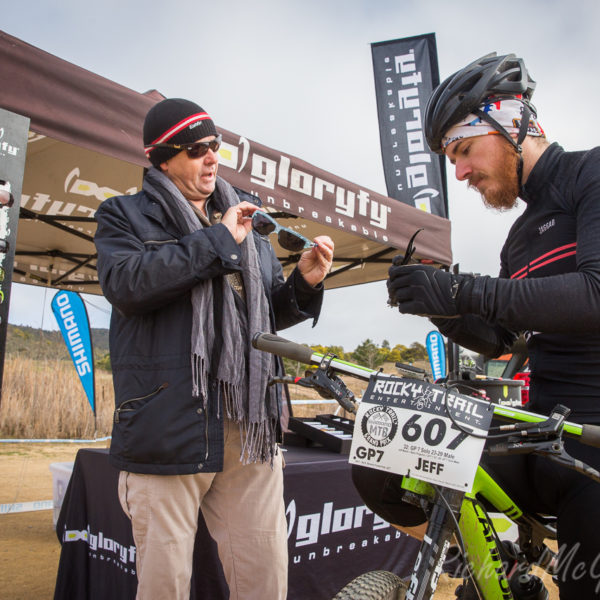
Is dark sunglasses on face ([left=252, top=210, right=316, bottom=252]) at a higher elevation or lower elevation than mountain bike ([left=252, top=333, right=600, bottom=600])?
higher

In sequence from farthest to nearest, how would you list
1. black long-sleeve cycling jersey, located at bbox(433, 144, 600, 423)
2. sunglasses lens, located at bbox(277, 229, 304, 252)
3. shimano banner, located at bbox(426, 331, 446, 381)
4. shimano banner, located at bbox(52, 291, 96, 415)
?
shimano banner, located at bbox(426, 331, 446, 381)
shimano banner, located at bbox(52, 291, 96, 415)
sunglasses lens, located at bbox(277, 229, 304, 252)
black long-sleeve cycling jersey, located at bbox(433, 144, 600, 423)

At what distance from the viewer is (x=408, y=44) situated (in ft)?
27.4

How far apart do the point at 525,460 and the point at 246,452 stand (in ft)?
2.79

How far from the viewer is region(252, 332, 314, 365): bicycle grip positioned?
116 centimetres

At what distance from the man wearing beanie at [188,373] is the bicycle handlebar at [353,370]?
378 millimetres

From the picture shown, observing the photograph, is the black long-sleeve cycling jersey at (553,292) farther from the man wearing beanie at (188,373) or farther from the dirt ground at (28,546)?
the dirt ground at (28,546)

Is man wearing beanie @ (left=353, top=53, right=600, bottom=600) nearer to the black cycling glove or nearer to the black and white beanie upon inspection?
the black cycling glove

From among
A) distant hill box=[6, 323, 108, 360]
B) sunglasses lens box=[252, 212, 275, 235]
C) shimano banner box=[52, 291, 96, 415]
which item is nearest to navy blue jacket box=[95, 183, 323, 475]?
sunglasses lens box=[252, 212, 275, 235]

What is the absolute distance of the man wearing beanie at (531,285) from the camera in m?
1.09

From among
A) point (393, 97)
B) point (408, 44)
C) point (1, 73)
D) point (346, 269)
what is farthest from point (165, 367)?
point (408, 44)

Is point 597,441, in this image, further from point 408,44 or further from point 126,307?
point 408,44

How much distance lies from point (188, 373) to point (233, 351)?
0.17 meters

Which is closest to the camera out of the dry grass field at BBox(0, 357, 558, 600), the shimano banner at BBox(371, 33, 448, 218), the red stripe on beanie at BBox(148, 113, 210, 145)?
the red stripe on beanie at BBox(148, 113, 210, 145)

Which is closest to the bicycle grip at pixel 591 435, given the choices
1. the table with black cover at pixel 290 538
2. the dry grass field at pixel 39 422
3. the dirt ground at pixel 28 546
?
the table with black cover at pixel 290 538
